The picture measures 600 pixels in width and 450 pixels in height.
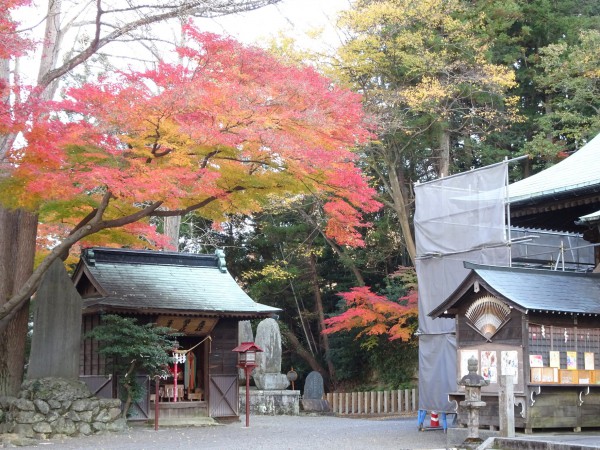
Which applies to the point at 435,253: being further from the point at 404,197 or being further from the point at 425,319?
the point at 404,197

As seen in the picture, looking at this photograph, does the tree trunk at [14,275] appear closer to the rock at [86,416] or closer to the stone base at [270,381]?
the rock at [86,416]

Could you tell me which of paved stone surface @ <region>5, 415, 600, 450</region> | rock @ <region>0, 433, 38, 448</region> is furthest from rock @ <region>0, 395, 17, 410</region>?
paved stone surface @ <region>5, 415, 600, 450</region>

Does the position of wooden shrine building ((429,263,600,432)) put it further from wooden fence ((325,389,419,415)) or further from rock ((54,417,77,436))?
wooden fence ((325,389,419,415))

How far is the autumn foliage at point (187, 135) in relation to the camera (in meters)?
14.4

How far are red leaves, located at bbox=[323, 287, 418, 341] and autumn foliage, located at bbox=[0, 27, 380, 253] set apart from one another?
9.80 m

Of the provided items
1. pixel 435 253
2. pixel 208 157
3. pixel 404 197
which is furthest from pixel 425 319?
pixel 404 197

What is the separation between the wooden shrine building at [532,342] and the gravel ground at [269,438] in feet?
5.63

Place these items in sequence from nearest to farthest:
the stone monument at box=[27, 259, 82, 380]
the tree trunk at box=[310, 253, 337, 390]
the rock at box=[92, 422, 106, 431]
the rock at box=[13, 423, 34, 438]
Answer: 1. the rock at box=[13, 423, 34, 438]
2. the rock at box=[92, 422, 106, 431]
3. the stone monument at box=[27, 259, 82, 380]
4. the tree trunk at box=[310, 253, 337, 390]

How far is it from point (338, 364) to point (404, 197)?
7093 mm

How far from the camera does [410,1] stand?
83.7 ft

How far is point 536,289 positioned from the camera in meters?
14.3

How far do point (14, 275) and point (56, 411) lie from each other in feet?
10.1

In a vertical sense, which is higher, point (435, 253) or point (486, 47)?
point (486, 47)

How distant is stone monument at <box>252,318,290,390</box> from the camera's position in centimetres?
2548
